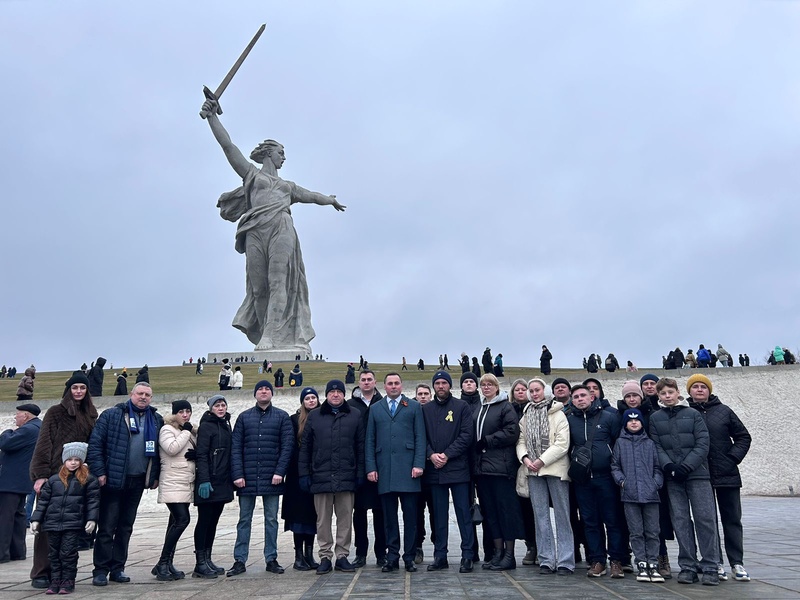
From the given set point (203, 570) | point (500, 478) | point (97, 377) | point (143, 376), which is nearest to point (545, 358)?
point (143, 376)

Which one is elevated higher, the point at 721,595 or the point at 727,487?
the point at 727,487

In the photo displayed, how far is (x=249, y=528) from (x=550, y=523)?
2790mm

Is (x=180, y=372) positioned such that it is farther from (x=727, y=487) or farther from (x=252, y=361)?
(x=727, y=487)

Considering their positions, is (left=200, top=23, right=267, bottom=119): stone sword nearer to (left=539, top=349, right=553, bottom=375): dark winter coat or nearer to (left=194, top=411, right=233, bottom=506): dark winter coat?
(left=539, top=349, right=553, bottom=375): dark winter coat

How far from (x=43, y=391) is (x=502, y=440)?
20.4 metres

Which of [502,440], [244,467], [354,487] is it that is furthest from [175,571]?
[502,440]

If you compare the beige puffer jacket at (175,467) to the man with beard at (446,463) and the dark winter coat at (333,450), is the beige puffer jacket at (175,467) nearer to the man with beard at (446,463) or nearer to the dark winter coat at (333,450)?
the dark winter coat at (333,450)

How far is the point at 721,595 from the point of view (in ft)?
16.5

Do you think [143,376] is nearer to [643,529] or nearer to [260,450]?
[260,450]

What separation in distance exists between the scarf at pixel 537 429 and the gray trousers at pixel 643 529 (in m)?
0.86

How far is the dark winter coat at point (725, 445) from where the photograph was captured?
5.99 meters

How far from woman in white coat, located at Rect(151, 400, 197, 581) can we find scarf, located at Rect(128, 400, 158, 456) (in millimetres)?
77

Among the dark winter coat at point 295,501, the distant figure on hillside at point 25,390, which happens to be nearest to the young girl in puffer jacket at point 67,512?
the dark winter coat at point 295,501

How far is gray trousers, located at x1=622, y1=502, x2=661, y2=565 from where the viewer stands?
5859 mm
